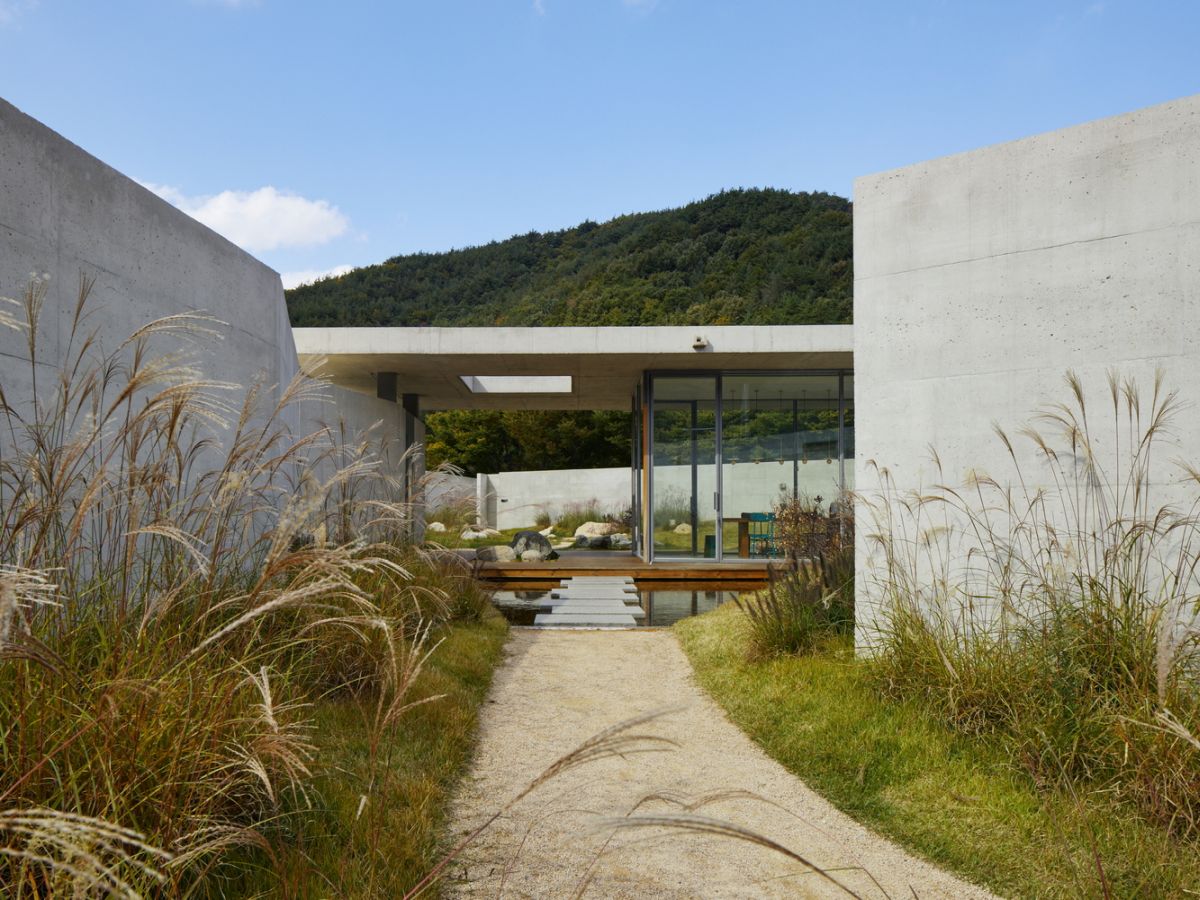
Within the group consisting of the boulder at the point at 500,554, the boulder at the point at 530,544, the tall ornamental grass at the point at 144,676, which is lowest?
the boulder at the point at 500,554

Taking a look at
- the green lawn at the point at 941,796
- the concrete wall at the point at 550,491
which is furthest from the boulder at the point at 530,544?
the green lawn at the point at 941,796

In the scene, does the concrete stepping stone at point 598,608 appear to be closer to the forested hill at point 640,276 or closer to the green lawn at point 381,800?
Result: the green lawn at point 381,800

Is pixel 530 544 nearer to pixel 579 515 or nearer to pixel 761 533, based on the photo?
pixel 761 533

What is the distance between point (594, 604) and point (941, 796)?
5.76 meters

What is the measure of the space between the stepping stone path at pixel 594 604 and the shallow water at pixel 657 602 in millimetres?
149

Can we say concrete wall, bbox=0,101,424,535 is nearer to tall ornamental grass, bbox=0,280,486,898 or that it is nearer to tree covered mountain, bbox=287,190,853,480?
tall ornamental grass, bbox=0,280,486,898

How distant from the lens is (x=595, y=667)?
19.4ft

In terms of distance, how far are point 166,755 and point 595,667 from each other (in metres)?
4.18

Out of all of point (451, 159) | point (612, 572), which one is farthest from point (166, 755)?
point (451, 159)

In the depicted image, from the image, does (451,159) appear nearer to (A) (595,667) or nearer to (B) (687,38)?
(B) (687,38)

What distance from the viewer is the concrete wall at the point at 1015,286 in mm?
3832

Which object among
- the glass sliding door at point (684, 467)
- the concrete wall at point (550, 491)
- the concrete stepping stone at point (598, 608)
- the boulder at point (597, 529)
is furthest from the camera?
the concrete wall at point (550, 491)

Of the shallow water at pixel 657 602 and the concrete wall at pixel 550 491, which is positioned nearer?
the shallow water at pixel 657 602

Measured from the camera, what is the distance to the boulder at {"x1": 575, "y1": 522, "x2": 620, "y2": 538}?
16078 millimetres
